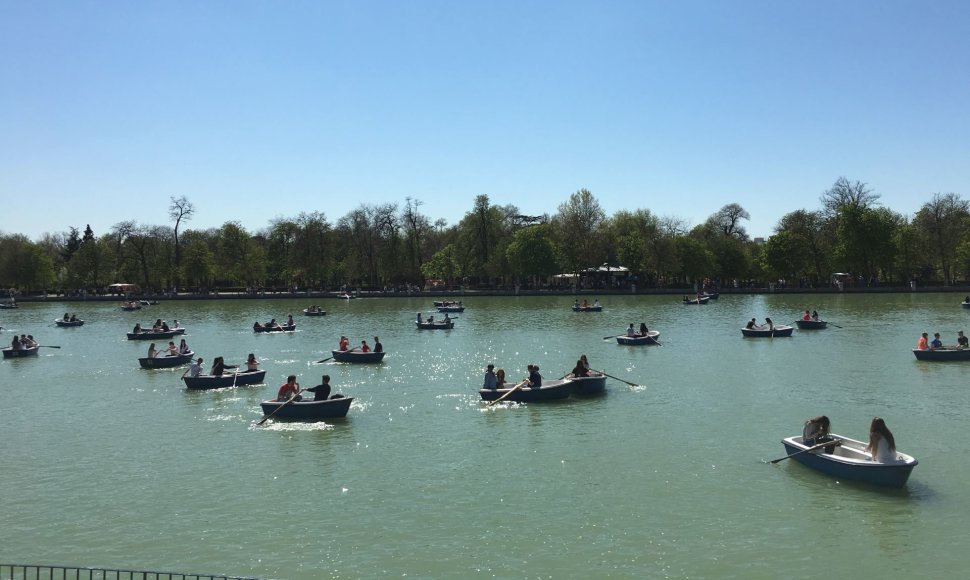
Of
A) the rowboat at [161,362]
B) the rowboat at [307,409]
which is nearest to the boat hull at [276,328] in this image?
the rowboat at [161,362]

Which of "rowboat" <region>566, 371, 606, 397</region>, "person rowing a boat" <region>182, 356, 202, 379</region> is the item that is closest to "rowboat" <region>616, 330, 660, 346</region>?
"rowboat" <region>566, 371, 606, 397</region>

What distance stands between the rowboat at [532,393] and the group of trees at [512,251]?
8220cm

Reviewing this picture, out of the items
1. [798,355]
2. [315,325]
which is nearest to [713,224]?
[315,325]

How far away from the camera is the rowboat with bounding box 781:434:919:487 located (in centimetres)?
1692

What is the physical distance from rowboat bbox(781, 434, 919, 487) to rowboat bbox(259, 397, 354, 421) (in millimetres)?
14445

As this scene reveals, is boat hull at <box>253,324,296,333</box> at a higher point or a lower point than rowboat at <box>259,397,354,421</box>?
higher

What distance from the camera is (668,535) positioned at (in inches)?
594

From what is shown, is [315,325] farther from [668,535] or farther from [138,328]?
[668,535]

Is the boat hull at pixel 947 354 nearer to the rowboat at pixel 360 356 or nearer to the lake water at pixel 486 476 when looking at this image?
the lake water at pixel 486 476

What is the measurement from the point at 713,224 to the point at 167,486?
121351mm

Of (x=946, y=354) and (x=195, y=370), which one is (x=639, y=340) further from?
(x=195, y=370)

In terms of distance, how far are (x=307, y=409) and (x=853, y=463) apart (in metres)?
16.9

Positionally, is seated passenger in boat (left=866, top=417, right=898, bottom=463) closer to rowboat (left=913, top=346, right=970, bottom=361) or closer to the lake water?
the lake water

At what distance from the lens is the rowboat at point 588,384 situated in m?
29.4
